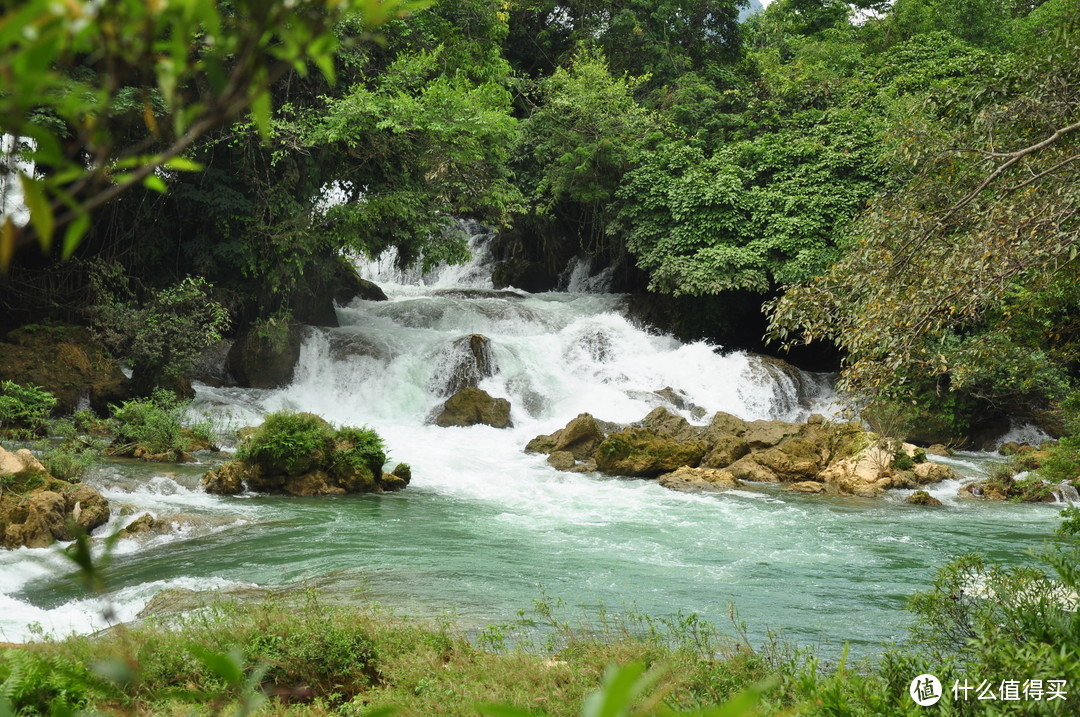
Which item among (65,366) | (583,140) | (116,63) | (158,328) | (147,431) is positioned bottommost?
(147,431)

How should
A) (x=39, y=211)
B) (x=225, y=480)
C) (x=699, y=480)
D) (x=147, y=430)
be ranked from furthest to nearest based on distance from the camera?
(x=699, y=480)
(x=147, y=430)
(x=225, y=480)
(x=39, y=211)

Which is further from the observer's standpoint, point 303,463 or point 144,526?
point 303,463

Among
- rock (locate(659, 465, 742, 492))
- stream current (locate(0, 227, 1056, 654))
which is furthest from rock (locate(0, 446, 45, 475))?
rock (locate(659, 465, 742, 492))

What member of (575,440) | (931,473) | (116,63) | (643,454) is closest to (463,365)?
(575,440)

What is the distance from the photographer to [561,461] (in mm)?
14656

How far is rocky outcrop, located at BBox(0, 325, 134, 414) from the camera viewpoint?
14109 mm

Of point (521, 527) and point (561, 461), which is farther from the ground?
point (561, 461)

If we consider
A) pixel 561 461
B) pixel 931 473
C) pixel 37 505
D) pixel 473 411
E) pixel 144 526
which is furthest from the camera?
pixel 473 411

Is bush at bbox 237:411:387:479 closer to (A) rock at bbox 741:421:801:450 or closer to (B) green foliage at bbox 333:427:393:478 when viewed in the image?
(B) green foliage at bbox 333:427:393:478

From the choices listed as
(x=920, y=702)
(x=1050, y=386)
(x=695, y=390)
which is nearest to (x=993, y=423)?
(x=1050, y=386)

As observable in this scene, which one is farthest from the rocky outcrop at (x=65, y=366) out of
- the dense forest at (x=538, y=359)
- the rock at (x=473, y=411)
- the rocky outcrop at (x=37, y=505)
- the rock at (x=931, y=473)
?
the rock at (x=931, y=473)

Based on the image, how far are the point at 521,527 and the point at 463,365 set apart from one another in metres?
9.15

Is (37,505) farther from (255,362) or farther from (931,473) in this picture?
(931,473)

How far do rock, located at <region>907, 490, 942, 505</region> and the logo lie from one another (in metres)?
9.66
